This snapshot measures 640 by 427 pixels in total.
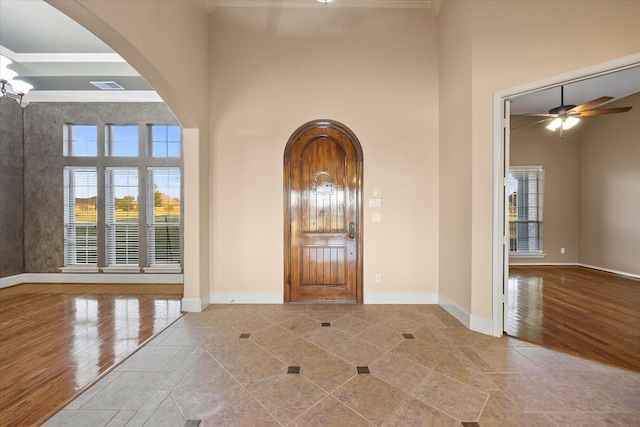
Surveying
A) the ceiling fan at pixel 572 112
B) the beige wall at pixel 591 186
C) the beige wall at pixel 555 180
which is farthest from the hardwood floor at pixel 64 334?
the beige wall at pixel 591 186

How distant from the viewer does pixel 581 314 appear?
11.0 feet

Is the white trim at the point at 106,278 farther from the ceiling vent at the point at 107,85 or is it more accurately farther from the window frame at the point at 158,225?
the ceiling vent at the point at 107,85

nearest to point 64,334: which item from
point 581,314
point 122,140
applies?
point 122,140

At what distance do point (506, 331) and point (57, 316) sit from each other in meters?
A: 5.55

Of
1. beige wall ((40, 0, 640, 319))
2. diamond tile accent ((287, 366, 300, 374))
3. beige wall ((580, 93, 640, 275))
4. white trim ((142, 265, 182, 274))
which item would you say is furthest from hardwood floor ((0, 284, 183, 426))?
beige wall ((580, 93, 640, 275))

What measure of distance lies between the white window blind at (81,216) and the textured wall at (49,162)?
104mm

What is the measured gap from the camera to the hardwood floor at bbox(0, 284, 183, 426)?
1.93 m

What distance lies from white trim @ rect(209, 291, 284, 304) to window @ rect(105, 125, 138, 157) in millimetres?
3481

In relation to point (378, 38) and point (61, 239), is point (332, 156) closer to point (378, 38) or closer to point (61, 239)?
point (378, 38)

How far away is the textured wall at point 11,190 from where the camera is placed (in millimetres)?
4656

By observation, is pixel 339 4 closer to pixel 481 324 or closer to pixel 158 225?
pixel 481 324

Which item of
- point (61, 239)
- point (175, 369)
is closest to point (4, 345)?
point (175, 369)

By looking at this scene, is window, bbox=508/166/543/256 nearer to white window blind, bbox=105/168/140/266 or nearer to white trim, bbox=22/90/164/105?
white trim, bbox=22/90/164/105

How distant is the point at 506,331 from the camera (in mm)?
2863
